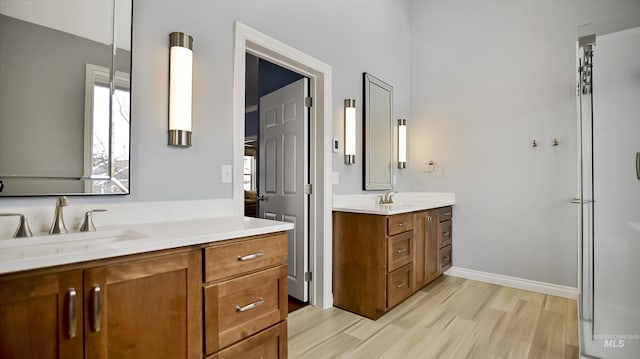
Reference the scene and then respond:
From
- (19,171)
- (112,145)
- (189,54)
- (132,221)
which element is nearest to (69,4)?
(189,54)

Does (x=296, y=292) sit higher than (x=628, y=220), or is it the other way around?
(x=628, y=220)

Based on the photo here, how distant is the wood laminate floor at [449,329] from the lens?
1914mm

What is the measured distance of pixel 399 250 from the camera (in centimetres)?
249

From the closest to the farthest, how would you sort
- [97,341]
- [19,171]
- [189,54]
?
[97,341]
[19,171]
[189,54]

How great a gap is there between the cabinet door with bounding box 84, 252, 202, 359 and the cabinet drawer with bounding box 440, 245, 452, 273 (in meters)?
2.76

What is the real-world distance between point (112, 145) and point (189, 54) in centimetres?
62

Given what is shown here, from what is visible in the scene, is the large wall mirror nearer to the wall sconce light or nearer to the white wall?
the wall sconce light

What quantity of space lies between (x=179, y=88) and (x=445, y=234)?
3.02 meters

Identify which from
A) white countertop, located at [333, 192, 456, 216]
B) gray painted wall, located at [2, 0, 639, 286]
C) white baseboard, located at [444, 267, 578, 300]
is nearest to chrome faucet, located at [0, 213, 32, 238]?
gray painted wall, located at [2, 0, 639, 286]

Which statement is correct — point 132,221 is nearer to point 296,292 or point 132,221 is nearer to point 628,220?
point 296,292

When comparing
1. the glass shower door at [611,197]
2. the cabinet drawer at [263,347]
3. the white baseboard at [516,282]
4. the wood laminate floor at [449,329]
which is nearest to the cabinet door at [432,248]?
the wood laminate floor at [449,329]

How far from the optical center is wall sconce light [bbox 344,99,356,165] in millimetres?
2770

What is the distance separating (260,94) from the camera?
3.50 meters

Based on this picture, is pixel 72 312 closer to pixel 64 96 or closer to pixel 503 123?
pixel 64 96
